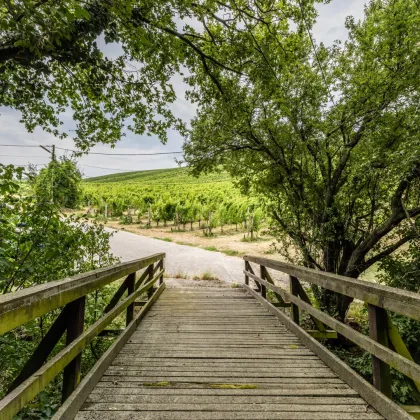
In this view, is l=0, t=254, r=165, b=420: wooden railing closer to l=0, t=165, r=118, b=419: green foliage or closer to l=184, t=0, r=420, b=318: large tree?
l=0, t=165, r=118, b=419: green foliage

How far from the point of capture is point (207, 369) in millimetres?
2635

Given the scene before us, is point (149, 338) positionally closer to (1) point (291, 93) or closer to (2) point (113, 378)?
(2) point (113, 378)

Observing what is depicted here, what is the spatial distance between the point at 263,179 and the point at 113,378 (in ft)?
20.1

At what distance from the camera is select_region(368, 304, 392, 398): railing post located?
1.99m

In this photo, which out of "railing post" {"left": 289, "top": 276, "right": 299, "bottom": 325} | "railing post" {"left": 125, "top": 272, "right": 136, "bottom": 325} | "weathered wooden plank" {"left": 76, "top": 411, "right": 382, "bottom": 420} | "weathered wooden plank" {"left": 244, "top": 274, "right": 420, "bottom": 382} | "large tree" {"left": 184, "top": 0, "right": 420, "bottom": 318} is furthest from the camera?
"large tree" {"left": 184, "top": 0, "right": 420, "bottom": 318}

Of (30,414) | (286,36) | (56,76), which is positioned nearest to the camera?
(30,414)

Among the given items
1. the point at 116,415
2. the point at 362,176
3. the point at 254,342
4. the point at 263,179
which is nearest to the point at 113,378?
the point at 116,415

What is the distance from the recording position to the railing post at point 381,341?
78.3 inches

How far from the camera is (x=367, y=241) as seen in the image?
557 cm

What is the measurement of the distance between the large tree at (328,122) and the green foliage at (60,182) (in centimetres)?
356

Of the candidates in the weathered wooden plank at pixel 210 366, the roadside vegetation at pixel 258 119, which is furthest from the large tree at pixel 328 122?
the weathered wooden plank at pixel 210 366

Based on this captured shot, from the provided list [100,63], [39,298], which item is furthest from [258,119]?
[39,298]

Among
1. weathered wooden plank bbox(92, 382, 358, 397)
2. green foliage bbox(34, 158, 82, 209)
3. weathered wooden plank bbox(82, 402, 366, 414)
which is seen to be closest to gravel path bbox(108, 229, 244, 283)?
green foliage bbox(34, 158, 82, 209)

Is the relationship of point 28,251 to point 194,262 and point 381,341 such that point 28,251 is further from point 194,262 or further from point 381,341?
point 194,262
